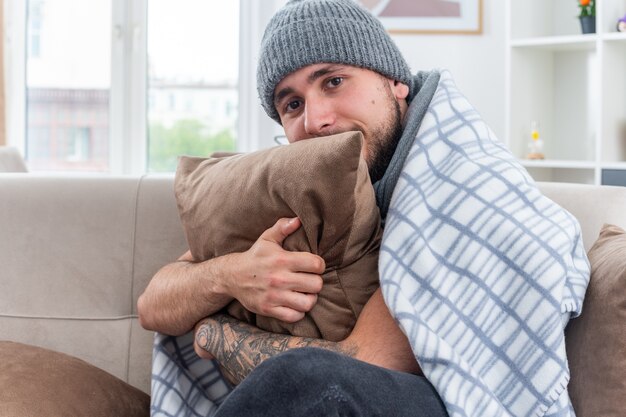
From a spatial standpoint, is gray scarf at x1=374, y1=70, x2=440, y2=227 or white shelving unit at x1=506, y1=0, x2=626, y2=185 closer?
gray scarf at x1=374, y1=70, x2=440, y2=227

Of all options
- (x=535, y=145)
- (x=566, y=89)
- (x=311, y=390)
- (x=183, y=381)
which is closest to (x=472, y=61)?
(x=566, y=89)

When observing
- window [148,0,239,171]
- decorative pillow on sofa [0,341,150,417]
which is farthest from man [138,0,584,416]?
window [148,0,239,171]

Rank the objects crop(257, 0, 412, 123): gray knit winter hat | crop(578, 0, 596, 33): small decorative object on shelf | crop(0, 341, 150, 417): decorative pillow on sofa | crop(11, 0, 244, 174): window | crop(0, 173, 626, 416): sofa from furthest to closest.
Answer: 1. crop(11, 0, 244, 174): window
2. crop(578, 0, 596, 33): small decorative object on shelf
3. crop(0, 173, 626, 416): sofa
4. crop(257, 0, 412, 123): gray knit winter hat
5. crop(0, 341, 150, 417): decorative pillow on sofa

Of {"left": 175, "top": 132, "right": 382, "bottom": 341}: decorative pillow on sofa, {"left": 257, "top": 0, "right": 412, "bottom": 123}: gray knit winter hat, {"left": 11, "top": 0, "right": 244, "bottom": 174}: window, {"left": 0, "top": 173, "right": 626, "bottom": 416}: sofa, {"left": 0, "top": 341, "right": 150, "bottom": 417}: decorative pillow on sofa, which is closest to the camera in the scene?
{"left": 175, "top": 132, "right": 382, "bottom": 341}: decorative pillow on sofa

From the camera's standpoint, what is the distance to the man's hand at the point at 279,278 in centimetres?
135

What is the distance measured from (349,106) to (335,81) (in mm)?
58

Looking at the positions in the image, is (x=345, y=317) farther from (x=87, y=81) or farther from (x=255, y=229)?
(x=87, y=81)

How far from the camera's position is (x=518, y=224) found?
127 cm

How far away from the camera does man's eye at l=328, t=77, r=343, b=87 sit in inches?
67.3

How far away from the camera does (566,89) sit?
3430mm

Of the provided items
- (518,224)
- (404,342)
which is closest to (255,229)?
(404,342)

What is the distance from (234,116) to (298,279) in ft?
8.78

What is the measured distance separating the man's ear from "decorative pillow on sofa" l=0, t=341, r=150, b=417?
780 mm

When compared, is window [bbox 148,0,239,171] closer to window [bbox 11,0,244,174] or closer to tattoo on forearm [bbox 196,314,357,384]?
window [bbox 11,0,244,174]
